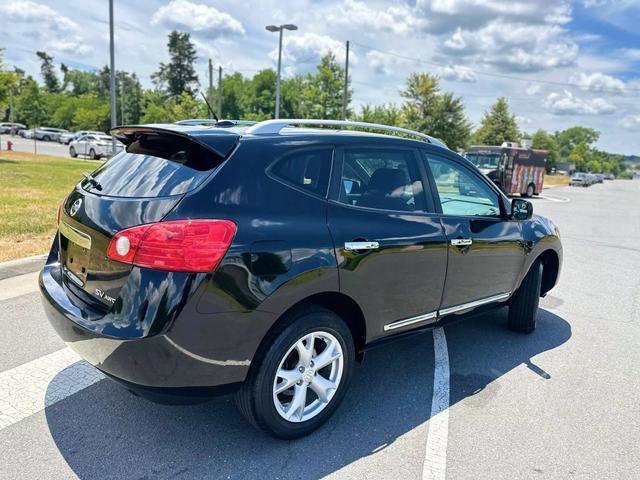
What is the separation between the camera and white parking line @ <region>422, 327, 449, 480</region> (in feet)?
8.86

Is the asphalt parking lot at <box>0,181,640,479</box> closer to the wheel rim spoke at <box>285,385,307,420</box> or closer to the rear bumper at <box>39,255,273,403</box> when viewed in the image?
the wheel rim spoke at <box>285,385,307,420</box>

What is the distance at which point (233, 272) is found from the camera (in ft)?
7.92

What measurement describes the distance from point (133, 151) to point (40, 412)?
1.69m

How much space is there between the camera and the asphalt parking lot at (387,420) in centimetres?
264

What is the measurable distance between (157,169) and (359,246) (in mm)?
1225

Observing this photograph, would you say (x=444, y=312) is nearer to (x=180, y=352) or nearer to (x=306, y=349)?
(x=306, y=349)

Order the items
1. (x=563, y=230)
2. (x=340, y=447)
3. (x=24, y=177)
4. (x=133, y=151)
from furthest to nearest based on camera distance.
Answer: (x=24, y=177), (x=563, y=230), (x=133, y=151), (x=340, y=447)

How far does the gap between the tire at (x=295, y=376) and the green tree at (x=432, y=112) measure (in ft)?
138

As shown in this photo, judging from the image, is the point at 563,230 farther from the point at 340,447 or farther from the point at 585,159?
the point at 585,159

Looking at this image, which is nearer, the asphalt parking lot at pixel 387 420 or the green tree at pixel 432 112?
the asphalt parking lot at pixel 387 420

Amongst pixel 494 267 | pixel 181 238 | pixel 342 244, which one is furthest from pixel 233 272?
pixel 494 267

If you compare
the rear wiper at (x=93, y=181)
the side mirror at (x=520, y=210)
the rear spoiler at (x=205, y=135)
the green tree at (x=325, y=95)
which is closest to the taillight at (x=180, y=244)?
the rear spoiler at (x=205, y=135)

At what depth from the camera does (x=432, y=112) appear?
144ft

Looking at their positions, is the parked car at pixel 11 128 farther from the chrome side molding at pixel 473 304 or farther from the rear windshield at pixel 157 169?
the chrome side molding at pixel 473 304
